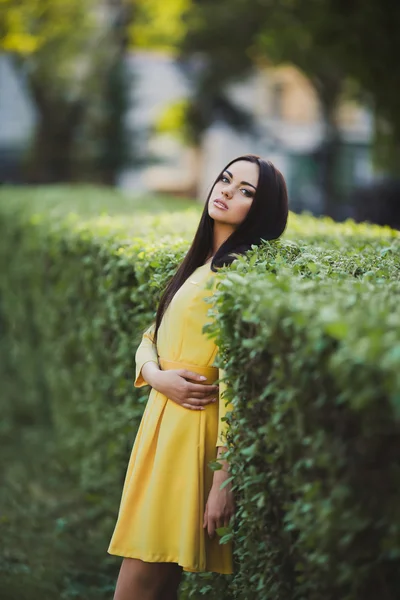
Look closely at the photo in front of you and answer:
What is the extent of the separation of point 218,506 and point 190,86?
27.2 metres

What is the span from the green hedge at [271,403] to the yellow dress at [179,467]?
16 centimetres

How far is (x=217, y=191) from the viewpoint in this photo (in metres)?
3.70

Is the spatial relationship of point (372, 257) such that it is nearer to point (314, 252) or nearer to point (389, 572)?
point (314, 252)

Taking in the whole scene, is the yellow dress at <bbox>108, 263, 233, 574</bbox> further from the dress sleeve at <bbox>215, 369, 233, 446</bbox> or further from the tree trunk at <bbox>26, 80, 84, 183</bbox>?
the tree trunk at <bbox>26, 80, 84, 183</bbox>

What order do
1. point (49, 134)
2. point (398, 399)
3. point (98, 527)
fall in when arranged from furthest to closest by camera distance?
point (49, 134) → point (98, 527) → point (398, 399)

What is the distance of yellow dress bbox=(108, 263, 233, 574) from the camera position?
335cm

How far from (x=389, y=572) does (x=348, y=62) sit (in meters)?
13.7

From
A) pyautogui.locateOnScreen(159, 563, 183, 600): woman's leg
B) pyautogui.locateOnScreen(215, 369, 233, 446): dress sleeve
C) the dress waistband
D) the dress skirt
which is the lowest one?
Answer: pyautogui.locateOnScreen(159, 563, 183, 600): woman's leg

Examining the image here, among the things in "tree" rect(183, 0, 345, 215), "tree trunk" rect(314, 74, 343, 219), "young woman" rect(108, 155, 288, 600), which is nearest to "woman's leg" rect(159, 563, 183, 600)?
Answer: "young woman" rect(108, 155, 288, 600)

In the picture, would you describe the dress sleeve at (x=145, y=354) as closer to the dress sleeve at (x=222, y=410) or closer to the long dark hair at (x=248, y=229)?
the long dark hair at (x=248, y=229)

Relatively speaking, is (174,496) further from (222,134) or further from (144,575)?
(222,134)

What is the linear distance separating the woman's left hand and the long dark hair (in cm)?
79

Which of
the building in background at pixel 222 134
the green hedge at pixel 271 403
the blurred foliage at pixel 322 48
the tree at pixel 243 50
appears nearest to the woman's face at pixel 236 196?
the green hedge at pixel 271 403

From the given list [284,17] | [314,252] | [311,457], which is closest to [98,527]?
[314,252]
